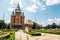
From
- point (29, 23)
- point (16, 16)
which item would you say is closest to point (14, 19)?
point (16, 16)

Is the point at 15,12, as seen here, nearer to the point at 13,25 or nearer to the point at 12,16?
the point at 12,16

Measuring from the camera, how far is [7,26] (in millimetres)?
75000

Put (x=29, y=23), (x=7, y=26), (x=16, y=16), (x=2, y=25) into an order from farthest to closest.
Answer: (x=16, y=16), (x=7, y=26), (x=2, y=25), (x=29, y=23)

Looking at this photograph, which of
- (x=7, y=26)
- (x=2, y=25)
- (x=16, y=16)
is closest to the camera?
(x=2, y=25)

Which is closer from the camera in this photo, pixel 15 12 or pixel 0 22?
pixel 0 22

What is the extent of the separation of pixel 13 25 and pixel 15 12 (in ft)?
27.1

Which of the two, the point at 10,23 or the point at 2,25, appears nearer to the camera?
the point at 2,25

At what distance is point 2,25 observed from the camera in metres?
67.9

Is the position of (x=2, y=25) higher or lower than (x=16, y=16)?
lower

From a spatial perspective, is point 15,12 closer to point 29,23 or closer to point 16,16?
point 16,16

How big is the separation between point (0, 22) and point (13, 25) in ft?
28.2

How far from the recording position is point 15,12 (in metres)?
81.5

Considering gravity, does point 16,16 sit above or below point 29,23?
above

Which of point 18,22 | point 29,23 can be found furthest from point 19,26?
point 29,23
